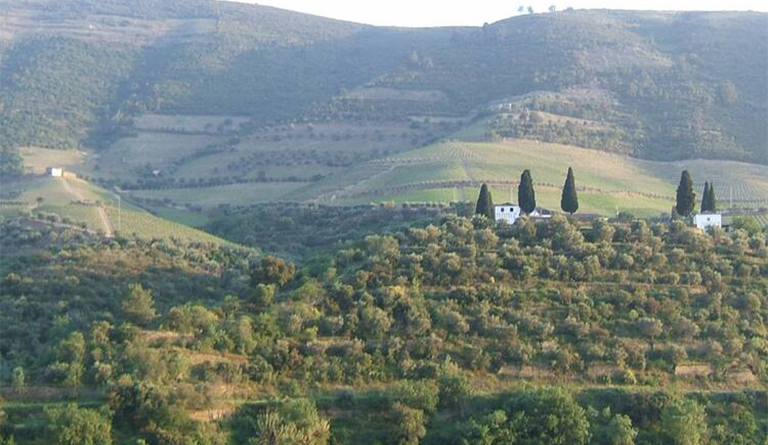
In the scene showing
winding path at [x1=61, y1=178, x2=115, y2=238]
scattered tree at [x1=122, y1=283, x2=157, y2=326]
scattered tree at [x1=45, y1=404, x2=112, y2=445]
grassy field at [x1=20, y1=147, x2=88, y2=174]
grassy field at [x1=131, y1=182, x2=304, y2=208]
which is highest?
scattered tree at [x1=122, y1=283, x2=157, y2=326]

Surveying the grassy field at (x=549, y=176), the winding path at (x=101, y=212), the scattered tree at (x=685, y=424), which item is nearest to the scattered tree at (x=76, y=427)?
the scattered tree at (x=685, y=424)

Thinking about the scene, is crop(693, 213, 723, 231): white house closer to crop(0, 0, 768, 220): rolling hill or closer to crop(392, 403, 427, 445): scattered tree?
crop(0, 0, 768, 220): rolling hill

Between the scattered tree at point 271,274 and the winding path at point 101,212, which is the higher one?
the scattered tree at point 271,274

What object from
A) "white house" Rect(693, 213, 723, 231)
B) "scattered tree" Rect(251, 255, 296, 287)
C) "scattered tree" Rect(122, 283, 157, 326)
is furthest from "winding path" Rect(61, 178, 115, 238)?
"white house" Rect(693, 213, 723, 231)

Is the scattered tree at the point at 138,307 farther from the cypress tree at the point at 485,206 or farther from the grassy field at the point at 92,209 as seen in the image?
the grassy field at the point at 92,209

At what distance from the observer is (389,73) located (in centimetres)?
13838

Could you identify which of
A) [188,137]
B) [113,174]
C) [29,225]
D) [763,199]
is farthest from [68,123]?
[763,199]

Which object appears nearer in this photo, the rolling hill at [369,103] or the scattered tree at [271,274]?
the scattered tree at [271,274]

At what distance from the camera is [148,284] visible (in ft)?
168

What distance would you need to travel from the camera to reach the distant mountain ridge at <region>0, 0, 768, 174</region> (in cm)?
10881

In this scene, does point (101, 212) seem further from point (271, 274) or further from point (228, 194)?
point (271, 274)

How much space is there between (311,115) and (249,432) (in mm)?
92352

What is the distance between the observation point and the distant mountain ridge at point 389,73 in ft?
357

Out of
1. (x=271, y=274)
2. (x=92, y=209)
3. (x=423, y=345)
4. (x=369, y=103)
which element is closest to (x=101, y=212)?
(x=92, y=209)
